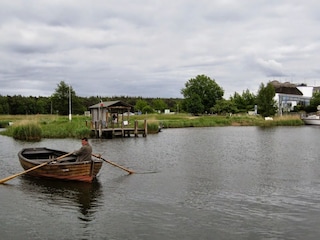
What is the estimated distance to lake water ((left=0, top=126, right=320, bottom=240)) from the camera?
1159cm

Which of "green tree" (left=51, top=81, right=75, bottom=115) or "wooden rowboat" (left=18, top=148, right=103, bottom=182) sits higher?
"green tree" (left=51, top=81, right=75, bottom=115)

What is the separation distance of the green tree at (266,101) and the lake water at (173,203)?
58.3 m

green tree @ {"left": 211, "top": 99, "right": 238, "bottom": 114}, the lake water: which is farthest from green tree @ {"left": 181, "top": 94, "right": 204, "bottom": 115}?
the lake water

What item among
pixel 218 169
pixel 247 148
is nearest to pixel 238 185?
pixel 218 169

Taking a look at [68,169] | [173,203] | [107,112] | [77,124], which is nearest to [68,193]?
[68,169]

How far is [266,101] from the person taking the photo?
81375mm

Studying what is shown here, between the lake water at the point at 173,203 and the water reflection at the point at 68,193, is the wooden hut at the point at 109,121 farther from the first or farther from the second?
the water reflection at the point at 68,193

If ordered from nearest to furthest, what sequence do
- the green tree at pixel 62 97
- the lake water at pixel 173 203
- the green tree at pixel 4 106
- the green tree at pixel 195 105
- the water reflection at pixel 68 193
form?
the lake water at pixel 173 203 → the water reflection at pixel 68 193 → the green tree at pixel 62 97 → the green tree at pixel 195 105 → the green tree at pixel 4 106

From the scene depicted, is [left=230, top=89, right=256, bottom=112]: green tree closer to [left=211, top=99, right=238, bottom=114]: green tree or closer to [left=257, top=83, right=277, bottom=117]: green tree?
[left=211, top=99, right=238, bottom=114]: green tree

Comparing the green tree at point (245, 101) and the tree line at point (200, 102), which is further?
the green tree at point (245, 101)

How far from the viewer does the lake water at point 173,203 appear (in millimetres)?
11586

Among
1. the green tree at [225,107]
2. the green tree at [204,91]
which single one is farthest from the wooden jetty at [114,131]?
the green tree at [204,91]

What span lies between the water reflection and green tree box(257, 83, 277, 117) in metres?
68.1

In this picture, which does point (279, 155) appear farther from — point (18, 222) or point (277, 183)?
point (18, 222)
